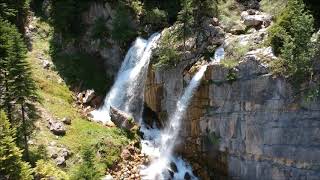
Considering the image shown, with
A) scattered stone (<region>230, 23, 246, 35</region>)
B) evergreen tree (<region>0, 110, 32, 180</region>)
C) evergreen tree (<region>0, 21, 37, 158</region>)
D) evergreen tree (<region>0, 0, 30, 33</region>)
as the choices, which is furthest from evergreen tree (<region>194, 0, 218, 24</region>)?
evergreen tree (<region>0, 0, 30, 33</region>)

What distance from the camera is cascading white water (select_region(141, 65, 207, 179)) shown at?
4778 cm

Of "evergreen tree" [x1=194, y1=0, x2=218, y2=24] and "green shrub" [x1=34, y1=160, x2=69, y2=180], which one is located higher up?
"evergreen tree" [x1=194, y1=0, x2=218, y2=24]

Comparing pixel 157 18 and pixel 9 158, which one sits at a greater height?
pixel 157 18

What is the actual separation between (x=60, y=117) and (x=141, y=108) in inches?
358

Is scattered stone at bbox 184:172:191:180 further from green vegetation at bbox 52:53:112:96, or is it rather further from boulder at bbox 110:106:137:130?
green vegetation at bbox 52:53:112:96

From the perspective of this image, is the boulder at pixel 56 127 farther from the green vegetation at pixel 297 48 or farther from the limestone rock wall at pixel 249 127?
the green vegetation at pixel 297 48

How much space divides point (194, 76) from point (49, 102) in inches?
697

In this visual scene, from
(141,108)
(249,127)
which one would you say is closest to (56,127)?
(141,108)

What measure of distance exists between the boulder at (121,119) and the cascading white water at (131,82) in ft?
5.82

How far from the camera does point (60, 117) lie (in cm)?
5359

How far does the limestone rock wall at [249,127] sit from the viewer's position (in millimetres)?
40938

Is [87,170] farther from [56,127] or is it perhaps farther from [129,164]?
[56,127]

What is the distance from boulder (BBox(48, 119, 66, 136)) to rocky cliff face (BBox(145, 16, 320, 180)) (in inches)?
474

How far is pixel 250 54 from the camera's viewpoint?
43875mm
